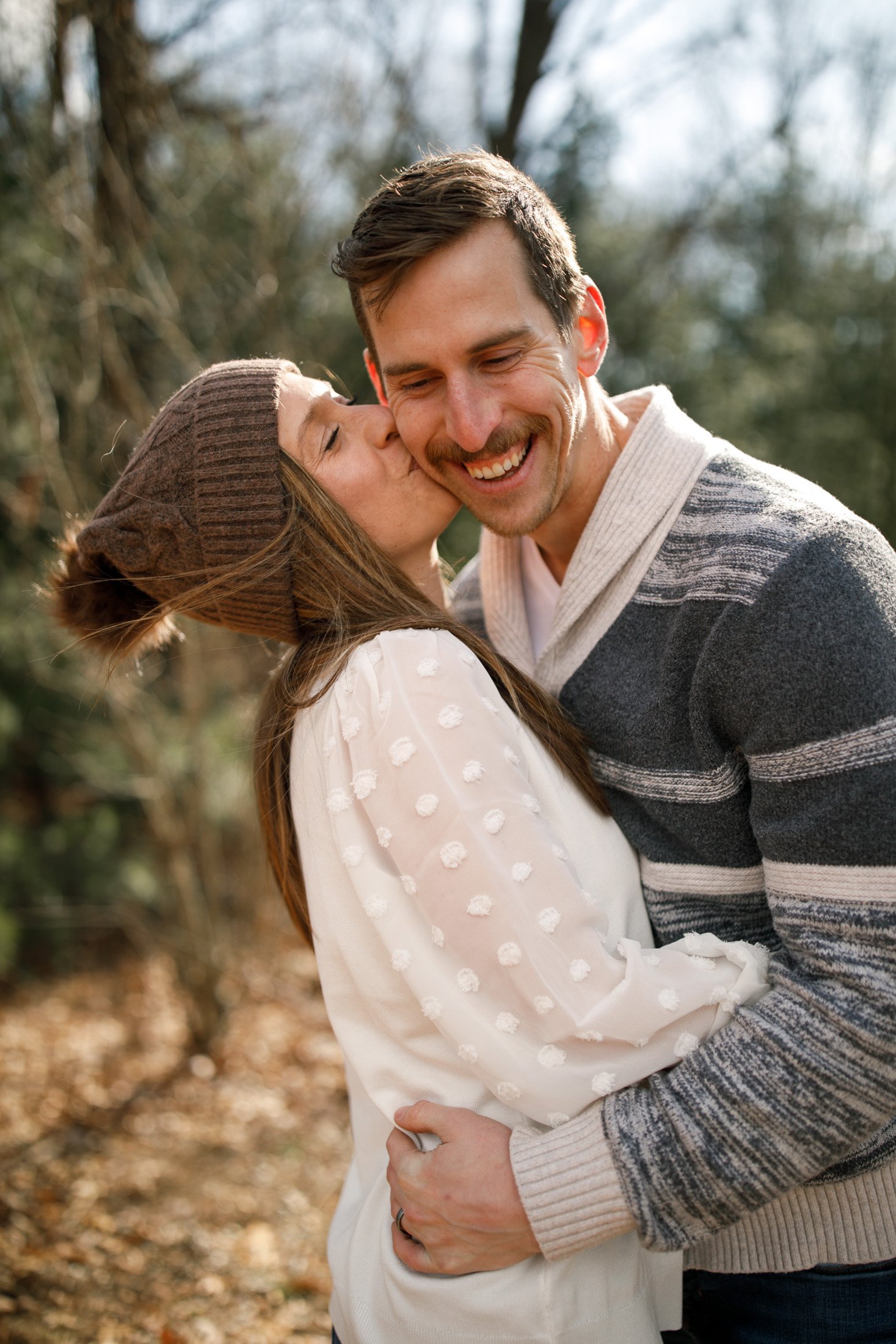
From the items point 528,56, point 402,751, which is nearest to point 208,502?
point 402,751

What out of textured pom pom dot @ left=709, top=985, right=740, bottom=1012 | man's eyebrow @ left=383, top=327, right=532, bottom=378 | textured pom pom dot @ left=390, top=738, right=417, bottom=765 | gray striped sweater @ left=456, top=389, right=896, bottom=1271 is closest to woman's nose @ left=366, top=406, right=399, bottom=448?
man's eyebrow @ left=383, top=327, right=532, bottom=378

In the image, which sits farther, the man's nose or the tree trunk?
the tree trunk

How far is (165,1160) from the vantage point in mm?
3738

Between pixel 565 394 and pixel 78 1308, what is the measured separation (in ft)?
9.48

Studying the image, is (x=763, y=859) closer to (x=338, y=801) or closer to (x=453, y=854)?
(x=453, y=854)

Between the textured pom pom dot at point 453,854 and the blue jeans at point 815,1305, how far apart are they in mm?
926

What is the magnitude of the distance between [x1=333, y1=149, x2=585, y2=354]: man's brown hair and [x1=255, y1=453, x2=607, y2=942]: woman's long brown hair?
1.29 feet

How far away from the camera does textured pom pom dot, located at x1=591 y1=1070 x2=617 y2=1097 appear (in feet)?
4.50

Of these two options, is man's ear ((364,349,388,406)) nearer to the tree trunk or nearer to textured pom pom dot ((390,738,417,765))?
textured pom pom dot ((390,738,417,765))

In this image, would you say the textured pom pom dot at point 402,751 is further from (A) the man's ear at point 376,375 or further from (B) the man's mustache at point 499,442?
(A) the man's ear at point 376,375

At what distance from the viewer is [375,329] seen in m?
1.89

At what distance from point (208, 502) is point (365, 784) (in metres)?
0.62

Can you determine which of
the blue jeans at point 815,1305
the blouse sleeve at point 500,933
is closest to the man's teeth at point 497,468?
the blouse sleeve at point 500,933

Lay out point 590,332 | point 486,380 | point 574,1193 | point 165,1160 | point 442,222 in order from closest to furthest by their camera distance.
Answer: point 574,1193 → point 442,222 → point 486,380 → point 590,332 → point 165,1160
